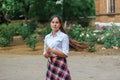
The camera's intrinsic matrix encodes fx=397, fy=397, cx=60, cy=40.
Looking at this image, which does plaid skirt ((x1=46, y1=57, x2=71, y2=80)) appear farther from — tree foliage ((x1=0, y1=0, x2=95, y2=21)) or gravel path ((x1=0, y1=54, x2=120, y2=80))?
tree foliage ((x1=0, y1=0, x2=95, y2=21))

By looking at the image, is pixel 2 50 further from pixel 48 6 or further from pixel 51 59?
pixel 48 6

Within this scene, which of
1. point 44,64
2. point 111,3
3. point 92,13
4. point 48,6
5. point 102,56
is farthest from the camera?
point 92,13

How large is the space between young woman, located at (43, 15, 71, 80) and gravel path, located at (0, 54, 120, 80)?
4.66 meters

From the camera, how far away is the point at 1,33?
69.6 ft

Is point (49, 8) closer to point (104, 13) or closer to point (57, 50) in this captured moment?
point (104, 13)

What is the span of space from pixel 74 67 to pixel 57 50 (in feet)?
23.1

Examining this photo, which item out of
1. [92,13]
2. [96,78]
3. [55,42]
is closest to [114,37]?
[96,78]

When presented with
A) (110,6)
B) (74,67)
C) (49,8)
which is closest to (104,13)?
(110,6)

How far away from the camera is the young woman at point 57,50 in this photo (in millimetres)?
5492

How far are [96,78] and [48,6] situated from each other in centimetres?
2814

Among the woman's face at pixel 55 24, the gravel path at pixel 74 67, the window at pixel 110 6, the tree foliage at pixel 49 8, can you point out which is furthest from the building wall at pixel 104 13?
the woman's face at pixel 55 24

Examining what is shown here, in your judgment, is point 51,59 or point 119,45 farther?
point 119,45

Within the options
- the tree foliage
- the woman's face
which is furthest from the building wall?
the woman's face

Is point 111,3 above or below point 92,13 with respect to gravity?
above
